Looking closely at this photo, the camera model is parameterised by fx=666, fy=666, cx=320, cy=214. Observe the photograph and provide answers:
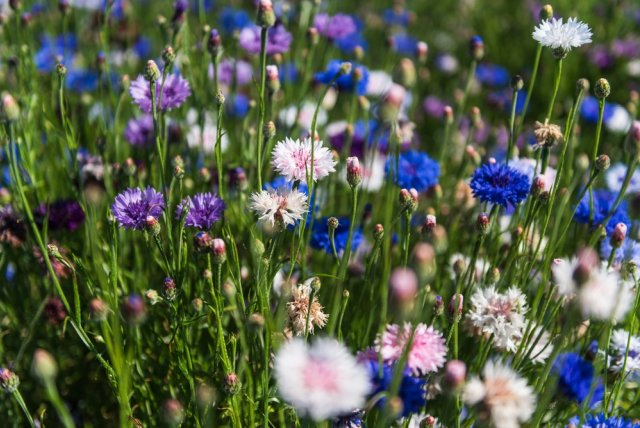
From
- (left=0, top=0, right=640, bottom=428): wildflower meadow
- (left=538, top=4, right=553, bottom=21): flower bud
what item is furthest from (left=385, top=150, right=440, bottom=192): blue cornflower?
(left=538, top=4, right=553, bottom=21): flower bud

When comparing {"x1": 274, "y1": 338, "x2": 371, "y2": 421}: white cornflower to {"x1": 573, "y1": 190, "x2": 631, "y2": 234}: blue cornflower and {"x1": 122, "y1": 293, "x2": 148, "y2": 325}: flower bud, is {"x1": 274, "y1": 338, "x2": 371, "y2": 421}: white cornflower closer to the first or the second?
{"x1": 122, "y1": 293, "x2": 148, "y2": 325}: flower bud

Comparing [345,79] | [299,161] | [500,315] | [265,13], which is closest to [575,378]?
[500,315]

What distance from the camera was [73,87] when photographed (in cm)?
237

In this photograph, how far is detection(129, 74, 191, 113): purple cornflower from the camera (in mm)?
1433

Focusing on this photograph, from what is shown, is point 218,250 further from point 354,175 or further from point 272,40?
point 272,40

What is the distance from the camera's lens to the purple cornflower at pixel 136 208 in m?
1.16

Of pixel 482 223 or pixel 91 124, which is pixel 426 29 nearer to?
pixel 91 124

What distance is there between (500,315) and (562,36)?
0.52m

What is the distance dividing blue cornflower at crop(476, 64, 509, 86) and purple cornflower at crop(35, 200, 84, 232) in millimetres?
2207

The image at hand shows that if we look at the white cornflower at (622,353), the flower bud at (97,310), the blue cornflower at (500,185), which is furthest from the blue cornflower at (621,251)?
the flower bud at (97,310)

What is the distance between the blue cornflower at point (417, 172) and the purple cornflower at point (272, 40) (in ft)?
1.39

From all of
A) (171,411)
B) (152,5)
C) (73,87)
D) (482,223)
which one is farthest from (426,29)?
(171,411)

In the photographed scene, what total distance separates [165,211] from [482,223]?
57 cm

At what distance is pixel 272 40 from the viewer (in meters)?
1.79
